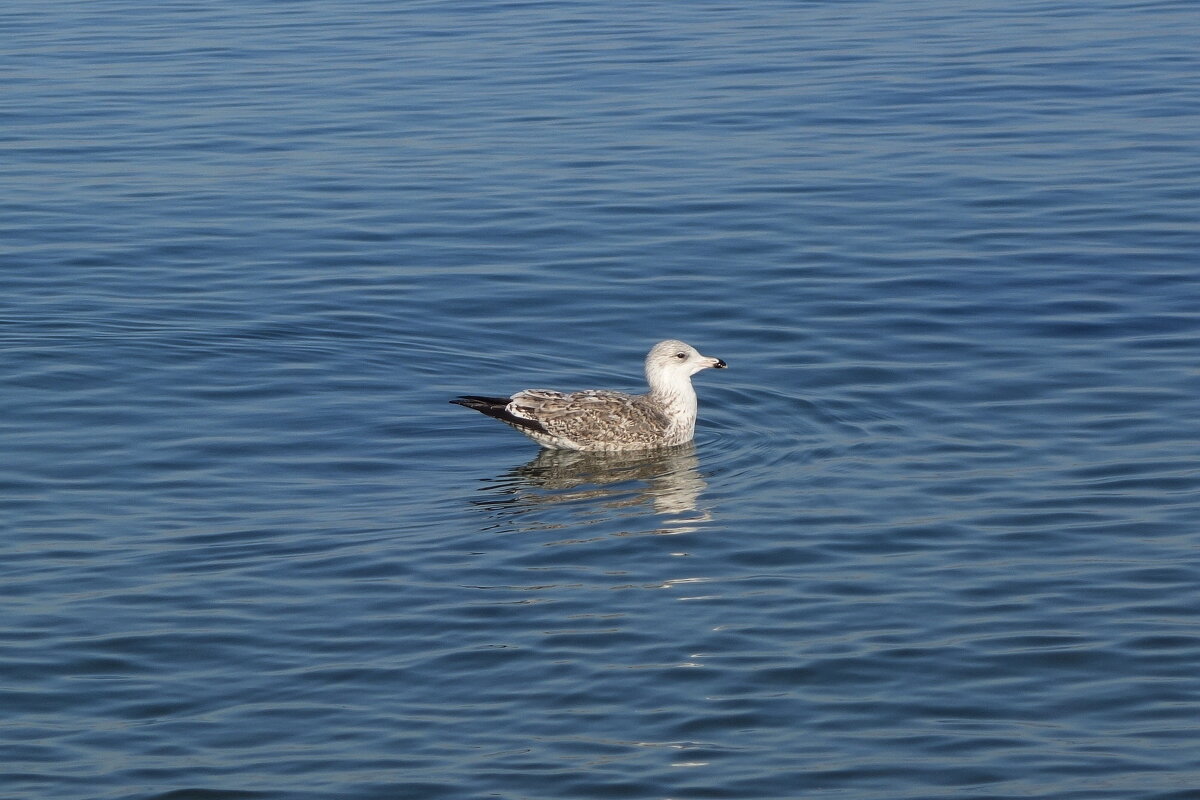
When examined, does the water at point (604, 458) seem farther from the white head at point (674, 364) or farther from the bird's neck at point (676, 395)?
the white head at point (674, 364)

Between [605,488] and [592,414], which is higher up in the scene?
[592,414]

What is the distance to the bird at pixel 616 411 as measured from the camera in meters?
15.3

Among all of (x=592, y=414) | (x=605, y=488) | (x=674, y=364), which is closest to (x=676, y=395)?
(x=674, y=364)

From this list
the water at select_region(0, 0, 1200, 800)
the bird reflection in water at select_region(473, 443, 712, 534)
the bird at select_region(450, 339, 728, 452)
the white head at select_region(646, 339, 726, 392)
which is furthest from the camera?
the white head at select_region(646, 339, 726, 392)

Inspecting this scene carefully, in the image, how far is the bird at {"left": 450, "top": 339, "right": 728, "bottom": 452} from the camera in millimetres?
15266

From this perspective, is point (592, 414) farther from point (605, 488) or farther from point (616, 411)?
point (605, 488)

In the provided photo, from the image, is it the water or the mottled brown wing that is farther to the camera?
the mottled brown wing

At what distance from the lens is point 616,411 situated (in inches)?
615

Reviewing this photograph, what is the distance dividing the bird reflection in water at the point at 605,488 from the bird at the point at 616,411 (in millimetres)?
127

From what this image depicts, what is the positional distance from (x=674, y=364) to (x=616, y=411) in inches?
30.5

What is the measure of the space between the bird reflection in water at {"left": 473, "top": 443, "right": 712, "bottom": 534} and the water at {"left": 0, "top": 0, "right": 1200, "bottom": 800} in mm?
75

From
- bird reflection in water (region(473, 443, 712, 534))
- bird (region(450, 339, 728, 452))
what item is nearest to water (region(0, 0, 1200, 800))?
bird reflection in water (region(473, 443, 712, 534))

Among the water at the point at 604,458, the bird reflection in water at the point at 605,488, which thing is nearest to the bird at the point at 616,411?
the bird reflection in water at the point at 605,488

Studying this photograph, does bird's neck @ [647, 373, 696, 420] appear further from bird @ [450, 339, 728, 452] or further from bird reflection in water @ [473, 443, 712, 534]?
bird reflection in water @ [473, 443, 712, 534]
